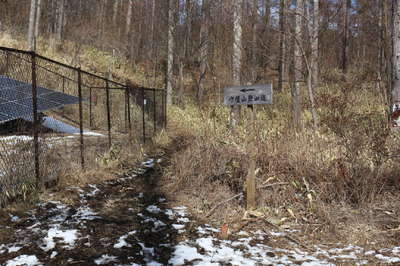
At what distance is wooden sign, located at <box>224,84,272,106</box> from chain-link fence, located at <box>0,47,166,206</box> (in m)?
2.56

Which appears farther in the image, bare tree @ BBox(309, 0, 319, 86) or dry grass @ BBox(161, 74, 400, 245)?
bare tree @ BBox(309, 0, 319, 86)

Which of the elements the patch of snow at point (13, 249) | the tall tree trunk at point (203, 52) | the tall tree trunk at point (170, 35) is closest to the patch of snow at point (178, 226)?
the patch of snow at point (13, 249)

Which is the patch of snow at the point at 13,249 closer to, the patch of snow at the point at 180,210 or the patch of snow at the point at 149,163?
the patch of snow at the point at 180,210

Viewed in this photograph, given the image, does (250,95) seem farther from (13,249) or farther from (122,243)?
(13,249)

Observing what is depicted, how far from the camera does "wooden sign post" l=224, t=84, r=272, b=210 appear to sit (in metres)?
4.15

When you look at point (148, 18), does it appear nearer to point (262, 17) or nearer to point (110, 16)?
point (110, 16)

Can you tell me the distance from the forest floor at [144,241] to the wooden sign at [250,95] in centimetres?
170

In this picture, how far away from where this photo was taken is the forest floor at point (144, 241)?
2939mm

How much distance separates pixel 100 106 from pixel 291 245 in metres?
12.0

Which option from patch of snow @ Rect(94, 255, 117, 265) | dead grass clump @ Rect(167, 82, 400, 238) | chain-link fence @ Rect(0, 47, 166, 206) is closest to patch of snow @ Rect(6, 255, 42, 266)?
patch of snow @ Rect(94, 255, 117, 265)

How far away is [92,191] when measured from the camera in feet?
16.5

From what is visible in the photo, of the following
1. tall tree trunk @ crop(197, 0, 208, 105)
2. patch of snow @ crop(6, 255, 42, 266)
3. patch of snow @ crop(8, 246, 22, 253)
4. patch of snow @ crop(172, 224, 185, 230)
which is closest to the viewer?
patch of snow @ crop(6, 255, 42, 266)

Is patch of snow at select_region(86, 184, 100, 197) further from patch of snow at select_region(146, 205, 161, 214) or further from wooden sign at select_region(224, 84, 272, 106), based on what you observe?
wooden sign at select_region(224, 84, 272, 106)

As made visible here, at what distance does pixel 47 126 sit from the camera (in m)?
9.91
